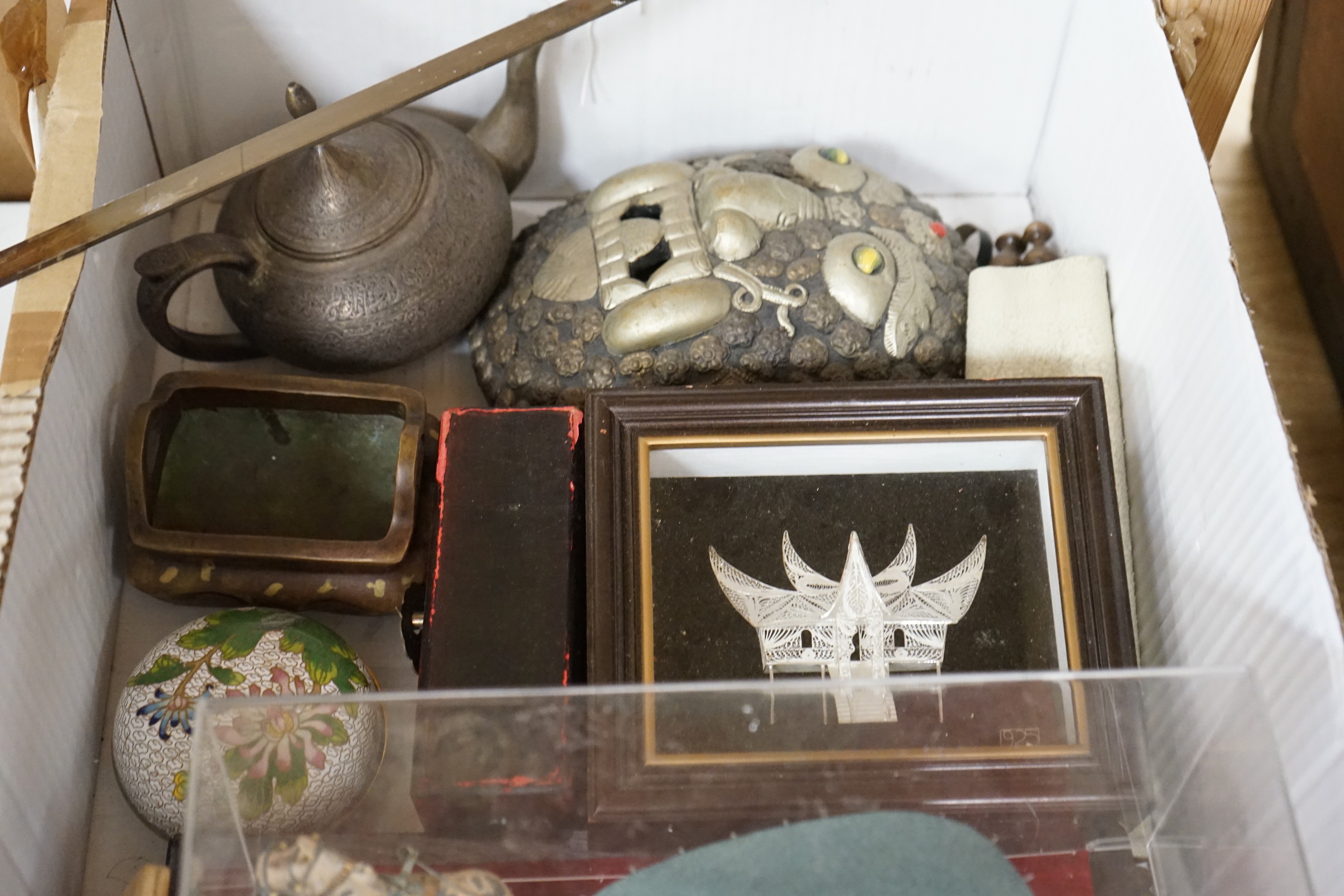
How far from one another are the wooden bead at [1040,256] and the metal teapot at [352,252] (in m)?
0.44

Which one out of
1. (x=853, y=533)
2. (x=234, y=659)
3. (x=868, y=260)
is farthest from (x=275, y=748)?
(x=868, y=260)

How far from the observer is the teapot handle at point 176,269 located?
28.5 inches

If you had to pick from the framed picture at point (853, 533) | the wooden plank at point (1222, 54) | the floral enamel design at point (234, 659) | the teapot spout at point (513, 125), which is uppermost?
the wooden plank at point (1222, 54)

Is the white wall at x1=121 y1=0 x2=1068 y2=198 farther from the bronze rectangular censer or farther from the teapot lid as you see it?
the bronze rectangular censer

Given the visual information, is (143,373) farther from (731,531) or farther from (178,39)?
(731,531)

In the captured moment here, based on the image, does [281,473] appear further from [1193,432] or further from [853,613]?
[1193,432]

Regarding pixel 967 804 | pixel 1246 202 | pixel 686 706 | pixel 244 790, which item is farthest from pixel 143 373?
pixel 1246 202

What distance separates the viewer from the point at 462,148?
855 mm

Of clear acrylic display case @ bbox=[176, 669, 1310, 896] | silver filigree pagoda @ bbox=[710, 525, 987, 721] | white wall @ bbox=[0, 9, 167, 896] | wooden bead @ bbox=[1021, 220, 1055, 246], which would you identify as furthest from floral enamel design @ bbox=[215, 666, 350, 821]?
wooden bead @ bbox=[1021, 220, 1055, 246]

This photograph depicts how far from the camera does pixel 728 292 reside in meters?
0.79

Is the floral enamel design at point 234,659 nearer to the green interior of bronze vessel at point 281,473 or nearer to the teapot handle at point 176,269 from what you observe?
the green interior of bronze vessel at point 281,473

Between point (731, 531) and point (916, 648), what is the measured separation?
0.46 ft

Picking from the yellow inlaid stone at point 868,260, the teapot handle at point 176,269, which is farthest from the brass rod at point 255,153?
the yellow inlaid stone at point 868,260

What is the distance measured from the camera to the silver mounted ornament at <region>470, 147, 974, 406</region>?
0.79m
